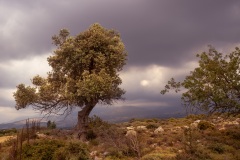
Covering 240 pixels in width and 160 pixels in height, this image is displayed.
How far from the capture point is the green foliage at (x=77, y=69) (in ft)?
115

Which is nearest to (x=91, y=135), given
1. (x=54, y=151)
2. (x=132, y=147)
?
(x=132, y=147)

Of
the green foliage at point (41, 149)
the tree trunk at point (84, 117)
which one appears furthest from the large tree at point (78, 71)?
the green foliage at point (41, 149)

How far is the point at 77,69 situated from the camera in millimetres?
36719

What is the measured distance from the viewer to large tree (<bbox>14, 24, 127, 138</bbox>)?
35.1m

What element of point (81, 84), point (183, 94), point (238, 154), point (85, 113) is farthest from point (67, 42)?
point (238, 154)

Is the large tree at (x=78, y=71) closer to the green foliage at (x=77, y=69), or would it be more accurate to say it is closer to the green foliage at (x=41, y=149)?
the green foliage at (x=77, y=69)

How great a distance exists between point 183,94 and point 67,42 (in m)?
15.5

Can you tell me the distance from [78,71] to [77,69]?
0.30 m

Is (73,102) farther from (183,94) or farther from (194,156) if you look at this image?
(194,156)

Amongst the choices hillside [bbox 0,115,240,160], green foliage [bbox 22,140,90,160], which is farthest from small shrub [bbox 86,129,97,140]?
green foliage [bbox 22,140,90,160]

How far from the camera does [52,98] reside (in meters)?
37.1

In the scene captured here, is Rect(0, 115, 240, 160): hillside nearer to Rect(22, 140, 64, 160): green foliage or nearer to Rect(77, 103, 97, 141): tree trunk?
Rect(22, 140, 64, 160): green foliage

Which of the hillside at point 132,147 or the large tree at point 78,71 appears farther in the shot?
the large tree at point 78,71

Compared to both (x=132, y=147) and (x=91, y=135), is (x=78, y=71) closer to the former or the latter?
(x=91, y=135)
